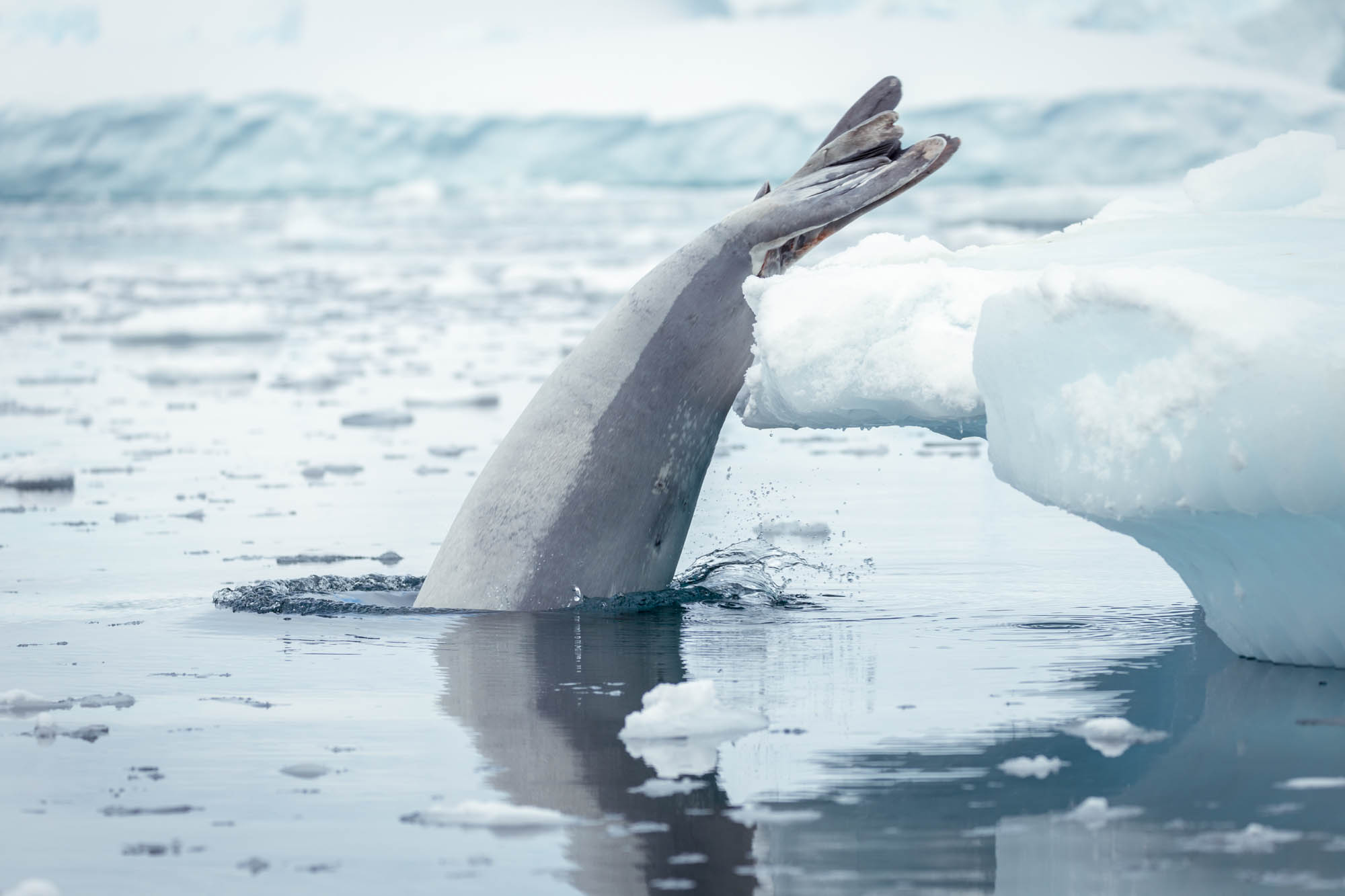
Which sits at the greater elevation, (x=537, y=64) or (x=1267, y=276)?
(x=537, y=64)

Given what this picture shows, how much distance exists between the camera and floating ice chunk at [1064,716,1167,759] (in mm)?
3828

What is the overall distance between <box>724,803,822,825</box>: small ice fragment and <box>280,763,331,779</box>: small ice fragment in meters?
0.92

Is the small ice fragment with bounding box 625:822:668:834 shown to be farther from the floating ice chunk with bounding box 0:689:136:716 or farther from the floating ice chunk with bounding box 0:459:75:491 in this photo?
the floating ice chunk with bounding box 0:459:75:491

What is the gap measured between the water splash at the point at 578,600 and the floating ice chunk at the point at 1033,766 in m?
2.14

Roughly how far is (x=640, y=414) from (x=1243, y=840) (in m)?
2.88

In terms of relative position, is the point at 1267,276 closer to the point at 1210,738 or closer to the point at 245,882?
the point at 1210,738

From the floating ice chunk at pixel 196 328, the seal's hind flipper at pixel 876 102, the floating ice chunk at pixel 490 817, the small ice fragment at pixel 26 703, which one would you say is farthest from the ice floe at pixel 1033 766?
the floating ice chunk at pixel 196 328

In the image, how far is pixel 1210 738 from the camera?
3.88 metres

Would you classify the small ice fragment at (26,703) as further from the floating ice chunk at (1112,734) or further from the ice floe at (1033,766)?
the floating ice chunk at (1112,734)

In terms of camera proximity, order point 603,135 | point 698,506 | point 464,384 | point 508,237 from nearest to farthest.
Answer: point 698,506 < point 464,384 < point 508,237 < point 603,135

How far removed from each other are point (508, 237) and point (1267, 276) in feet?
114

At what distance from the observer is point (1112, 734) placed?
3887 mm

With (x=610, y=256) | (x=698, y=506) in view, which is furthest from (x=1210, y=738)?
(x=610, y=256)

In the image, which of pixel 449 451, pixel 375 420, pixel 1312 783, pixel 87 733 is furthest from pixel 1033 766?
pixel 375 420
